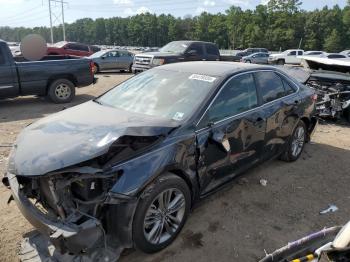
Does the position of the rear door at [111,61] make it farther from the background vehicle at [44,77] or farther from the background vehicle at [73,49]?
the background vehicle at [44,77]

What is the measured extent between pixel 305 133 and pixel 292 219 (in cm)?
231

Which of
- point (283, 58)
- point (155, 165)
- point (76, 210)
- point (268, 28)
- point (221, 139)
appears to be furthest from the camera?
point (268, 28)

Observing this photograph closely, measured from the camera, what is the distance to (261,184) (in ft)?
16.7

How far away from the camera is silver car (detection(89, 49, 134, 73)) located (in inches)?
770

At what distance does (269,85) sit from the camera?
195 inches

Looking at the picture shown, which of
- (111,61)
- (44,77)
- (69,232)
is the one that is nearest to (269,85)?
(69,232)

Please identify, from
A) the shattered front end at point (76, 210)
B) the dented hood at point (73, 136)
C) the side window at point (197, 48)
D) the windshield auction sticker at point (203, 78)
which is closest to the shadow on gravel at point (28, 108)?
the dented hood at point (73, 136)

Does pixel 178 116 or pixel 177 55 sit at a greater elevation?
pixel 177 55

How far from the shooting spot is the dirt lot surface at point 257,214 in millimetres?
3543

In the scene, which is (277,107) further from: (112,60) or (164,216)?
(112,60)

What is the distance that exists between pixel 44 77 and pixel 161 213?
776 cm

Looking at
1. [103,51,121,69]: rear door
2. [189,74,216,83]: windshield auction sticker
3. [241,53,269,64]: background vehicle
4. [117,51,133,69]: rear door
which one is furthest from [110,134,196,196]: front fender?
[241,53,269,64]: background vehicle

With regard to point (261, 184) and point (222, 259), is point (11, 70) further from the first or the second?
point (222, 259)

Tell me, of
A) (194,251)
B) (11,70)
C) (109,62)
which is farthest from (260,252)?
(109,62)
